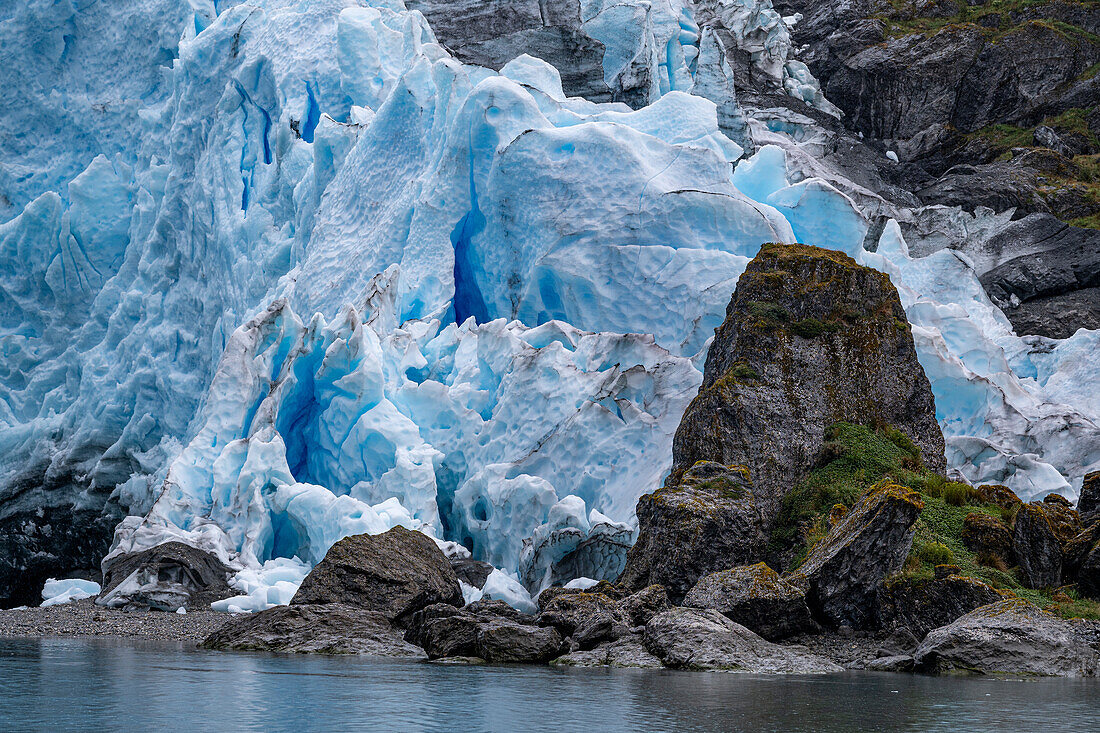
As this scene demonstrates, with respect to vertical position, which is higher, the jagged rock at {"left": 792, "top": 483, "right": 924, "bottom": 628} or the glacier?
the glacier

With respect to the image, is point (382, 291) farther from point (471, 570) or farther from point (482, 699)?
point (482, 699)

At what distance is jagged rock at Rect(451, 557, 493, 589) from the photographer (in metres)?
18.7

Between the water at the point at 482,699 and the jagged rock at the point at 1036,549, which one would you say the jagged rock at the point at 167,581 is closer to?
the water at the point at 482,699

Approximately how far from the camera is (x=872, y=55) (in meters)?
51.1

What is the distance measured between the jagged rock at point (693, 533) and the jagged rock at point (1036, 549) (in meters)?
3.53

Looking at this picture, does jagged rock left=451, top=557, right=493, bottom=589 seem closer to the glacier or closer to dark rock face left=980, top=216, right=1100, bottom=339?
the glacier

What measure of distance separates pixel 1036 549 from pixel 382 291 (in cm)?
1418

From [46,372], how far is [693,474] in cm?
2391

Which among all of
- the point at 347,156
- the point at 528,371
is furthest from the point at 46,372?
the point at 528,371

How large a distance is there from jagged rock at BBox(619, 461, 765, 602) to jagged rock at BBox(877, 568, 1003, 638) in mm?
2398

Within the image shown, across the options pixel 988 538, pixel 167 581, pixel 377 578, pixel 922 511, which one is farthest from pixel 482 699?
pixel 167 581

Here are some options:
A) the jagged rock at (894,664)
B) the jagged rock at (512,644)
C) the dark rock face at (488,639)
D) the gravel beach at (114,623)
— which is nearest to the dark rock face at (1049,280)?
the jagged rock at (894,664)

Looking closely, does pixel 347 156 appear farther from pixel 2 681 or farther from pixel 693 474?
pixel 2 681

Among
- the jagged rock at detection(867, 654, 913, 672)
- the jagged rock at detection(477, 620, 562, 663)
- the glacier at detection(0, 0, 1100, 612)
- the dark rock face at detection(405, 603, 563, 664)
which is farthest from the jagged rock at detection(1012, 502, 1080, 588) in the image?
the jagged rock at detection(477, 620, 562, 663)
